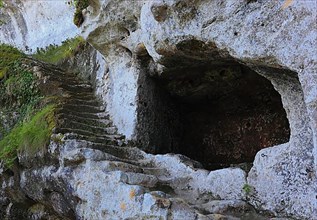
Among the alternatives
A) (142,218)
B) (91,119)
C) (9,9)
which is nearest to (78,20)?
(91,119)

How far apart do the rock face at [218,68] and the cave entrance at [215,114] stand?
24 mm

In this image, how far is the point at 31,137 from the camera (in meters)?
5.29

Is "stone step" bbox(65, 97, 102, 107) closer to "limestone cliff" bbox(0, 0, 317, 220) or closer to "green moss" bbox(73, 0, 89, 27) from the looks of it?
"limestone cliff" bbox(0, 0, 317, 220)

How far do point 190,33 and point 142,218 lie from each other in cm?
182

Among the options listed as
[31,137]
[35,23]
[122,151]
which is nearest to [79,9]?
[31,137]

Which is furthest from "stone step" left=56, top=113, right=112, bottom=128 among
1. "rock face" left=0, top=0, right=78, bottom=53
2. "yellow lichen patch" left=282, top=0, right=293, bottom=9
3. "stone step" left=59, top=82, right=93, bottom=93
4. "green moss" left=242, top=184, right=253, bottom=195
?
"rock face" left=0, top=0, right=78, bottom=53

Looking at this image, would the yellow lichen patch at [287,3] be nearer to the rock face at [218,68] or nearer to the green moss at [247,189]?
the rock face at [218,68]

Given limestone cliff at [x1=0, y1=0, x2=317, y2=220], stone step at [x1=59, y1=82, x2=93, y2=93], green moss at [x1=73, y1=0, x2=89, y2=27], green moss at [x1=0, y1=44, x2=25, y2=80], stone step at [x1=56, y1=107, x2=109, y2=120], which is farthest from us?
green moss at [x1=0, y1=44, x2=25, y2=80]

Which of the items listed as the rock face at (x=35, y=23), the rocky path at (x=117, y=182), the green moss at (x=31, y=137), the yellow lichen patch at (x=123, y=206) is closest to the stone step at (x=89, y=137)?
the rocky path at (x=117, y=182)

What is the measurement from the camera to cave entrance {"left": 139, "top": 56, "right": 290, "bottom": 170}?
577 cm

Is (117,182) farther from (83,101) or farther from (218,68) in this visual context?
(83,101)

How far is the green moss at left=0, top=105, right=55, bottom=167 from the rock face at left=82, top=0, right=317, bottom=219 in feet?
3.16

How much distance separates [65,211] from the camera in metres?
4.61

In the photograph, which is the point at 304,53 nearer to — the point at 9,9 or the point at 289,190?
the point at 289,190
